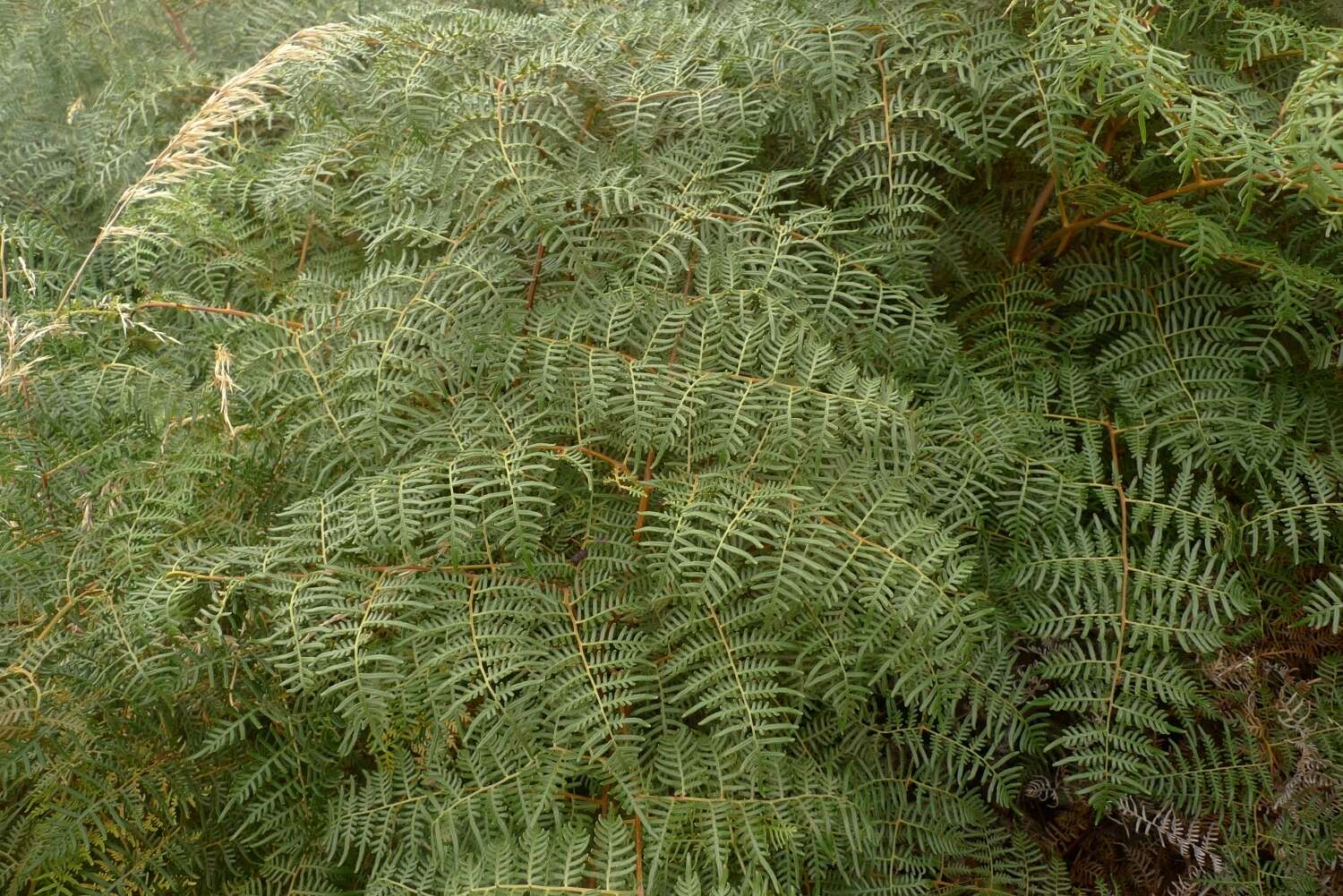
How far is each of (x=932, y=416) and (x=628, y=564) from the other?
451 millimetres

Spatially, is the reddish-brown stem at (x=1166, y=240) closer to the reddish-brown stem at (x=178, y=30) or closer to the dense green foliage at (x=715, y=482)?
the dense green foliage at (x=715, y=482)

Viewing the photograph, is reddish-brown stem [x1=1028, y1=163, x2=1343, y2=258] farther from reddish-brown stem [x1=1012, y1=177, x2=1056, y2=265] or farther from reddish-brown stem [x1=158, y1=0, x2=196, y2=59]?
reddish-brown stem [x1=158, y1=0, x2=196, y2=59]

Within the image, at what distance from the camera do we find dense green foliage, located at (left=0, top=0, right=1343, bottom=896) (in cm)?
117

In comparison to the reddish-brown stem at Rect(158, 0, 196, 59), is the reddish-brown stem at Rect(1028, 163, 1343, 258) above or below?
above

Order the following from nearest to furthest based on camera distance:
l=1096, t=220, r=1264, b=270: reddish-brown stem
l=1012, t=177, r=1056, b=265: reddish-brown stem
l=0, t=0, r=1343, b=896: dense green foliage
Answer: l=0, t=0, r=1343, b=896: dense green foliage, l=1096, t=220, r=1264, b=270: reddish-brown stem, l=1012, t=177, r=1056, b=265: reddish-brown stem

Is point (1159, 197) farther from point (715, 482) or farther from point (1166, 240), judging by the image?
point (715, 482)

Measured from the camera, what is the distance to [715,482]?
1.18 meters

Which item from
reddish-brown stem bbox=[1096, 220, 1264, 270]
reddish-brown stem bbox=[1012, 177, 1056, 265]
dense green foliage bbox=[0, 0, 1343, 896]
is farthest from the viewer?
reddish-brown stem bbox=[1012, 177, 1056, 265]

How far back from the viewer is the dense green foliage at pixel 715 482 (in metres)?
1.17

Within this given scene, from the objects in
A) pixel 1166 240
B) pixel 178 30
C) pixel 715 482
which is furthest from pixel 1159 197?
pixel 178 30

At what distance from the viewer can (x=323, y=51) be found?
1.54 meters

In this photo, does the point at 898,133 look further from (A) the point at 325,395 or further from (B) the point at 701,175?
(A) the point at 325,395

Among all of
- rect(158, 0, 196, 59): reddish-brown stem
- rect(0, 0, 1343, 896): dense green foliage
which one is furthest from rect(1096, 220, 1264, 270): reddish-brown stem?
rect(158, 0, 196, 59): reddish-brown stem

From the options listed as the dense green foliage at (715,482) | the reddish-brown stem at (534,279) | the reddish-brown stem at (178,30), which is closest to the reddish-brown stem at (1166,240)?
the dense green foliage at (715,482)
